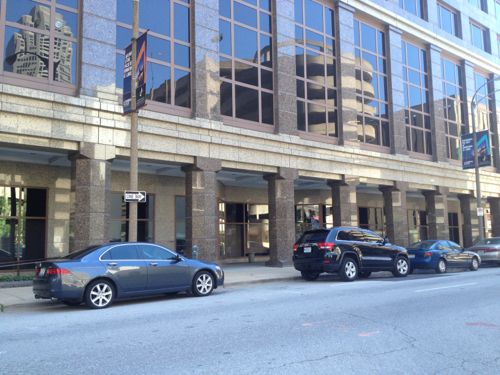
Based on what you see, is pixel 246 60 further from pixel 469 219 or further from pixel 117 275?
pixel 469 219

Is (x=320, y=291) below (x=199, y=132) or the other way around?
below

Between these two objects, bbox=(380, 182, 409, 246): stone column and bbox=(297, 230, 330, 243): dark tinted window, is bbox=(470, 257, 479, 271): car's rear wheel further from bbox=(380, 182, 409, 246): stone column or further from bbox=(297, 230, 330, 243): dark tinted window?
bbox=(297, 230, 330, 243): dark tinted window

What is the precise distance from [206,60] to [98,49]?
4.50 m

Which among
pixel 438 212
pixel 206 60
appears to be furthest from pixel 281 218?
pixel 438 212

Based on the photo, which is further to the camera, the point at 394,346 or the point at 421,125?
the point at 421,125

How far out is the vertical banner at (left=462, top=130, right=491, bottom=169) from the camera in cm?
2819

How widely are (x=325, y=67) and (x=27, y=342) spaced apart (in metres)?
20.5

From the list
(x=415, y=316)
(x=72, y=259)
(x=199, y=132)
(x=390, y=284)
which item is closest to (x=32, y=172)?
(x=199, y=132)

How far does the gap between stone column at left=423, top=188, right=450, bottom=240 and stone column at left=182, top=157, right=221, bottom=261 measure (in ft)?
53.9

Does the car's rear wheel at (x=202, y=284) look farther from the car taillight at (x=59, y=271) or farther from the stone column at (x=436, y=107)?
the stone column at (x=436, y=107)

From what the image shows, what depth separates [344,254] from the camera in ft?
50.8

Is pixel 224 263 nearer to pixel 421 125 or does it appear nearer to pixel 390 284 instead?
pixel 390 284

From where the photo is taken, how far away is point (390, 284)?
47.4 feet

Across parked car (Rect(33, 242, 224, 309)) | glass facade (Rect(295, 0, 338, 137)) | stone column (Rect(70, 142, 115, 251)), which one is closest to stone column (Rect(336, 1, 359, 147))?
glass facade (Rect(295, 0, 338, 137))
